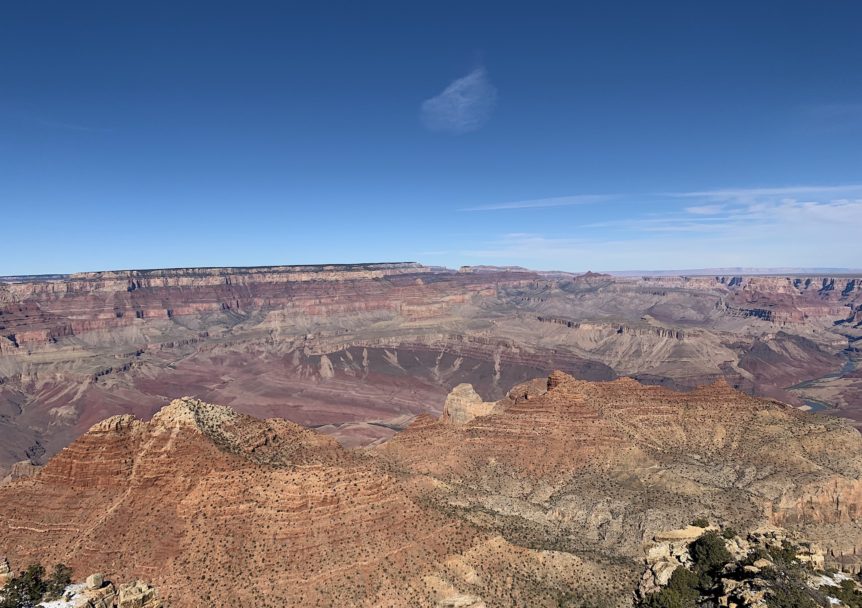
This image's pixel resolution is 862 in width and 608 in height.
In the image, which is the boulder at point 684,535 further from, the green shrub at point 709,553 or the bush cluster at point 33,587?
the bush cluster at point 33,587

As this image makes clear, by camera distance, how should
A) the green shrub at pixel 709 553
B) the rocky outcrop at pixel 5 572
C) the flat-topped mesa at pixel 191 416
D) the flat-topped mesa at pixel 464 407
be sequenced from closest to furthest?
the rocky outcrop at pixel 5 572, the green shrub at pixel 709 553, the flat-topped mesa at pixel 191 416, the flat-topped mesa at pixel 464 407

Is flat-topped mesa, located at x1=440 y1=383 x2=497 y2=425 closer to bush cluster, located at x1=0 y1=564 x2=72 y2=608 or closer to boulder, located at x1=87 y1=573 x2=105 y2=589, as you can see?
boulder, located at x1=87 y1=573 x2=105 y2=589

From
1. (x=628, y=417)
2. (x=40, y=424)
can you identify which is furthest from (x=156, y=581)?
(x=40, y=424)

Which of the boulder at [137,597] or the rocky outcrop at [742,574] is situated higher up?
the boulder at [137,597]

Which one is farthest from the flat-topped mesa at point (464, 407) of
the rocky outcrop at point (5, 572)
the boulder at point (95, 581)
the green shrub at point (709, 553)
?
the rocky outcrop at point (5, 572)

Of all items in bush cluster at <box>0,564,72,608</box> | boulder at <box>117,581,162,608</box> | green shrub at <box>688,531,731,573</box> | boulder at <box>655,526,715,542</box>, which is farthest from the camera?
boulder at <box>655,526,715,542</box>

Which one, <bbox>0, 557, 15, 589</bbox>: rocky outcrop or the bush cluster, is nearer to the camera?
the bush cluster

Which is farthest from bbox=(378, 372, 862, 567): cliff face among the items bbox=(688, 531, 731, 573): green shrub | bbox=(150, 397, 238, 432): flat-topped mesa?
bbox=(150, 397, 238, 432): flat-topped mesa

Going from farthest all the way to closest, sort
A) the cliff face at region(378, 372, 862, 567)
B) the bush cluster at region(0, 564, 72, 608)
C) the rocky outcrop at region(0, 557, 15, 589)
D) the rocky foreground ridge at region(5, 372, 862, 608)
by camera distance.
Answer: the cliff face at region(378, 372, 862, 567), the rocky foreground ridge at region(5, 372, 862, 608), the rocky outcrop at region(0, 557, 15, 589), the bush cluster at region(0, 564, 72, 608)

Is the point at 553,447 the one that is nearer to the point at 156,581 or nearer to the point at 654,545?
the point at 654,545
